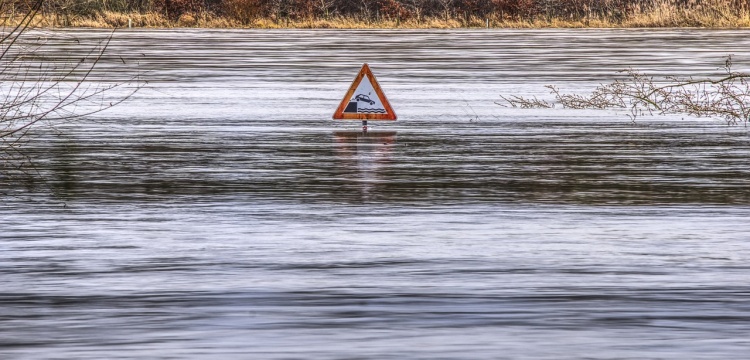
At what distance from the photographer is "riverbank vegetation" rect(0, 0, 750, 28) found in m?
68.6

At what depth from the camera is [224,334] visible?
281 inches

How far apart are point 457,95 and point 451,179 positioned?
12.4 m

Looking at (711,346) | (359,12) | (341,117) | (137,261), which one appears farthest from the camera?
(359,12)

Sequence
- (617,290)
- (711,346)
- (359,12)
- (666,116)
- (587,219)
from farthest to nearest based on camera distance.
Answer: (359,12) < (666,116) < (587,219) < (617,290) < (711,346)

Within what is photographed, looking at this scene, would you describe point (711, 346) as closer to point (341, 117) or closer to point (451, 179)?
point (451, 179)

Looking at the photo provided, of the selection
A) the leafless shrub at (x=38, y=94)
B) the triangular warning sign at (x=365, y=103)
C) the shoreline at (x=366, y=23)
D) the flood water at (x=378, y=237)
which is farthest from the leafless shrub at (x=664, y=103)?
the shoreline at (x=366, y=23)

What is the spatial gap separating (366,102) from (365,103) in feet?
0.06

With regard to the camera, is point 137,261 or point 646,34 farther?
point 646,34

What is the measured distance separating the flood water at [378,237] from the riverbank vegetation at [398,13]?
4685 centimetres

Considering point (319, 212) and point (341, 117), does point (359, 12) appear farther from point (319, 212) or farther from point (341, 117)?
point (319, 212)

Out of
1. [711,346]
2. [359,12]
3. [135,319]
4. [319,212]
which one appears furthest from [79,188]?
[359,12]

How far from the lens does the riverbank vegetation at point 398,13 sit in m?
68.6

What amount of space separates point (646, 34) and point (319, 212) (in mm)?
45808

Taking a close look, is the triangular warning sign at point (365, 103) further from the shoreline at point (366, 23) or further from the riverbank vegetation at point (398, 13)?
the riverbank vegetation at point (398, 13)
